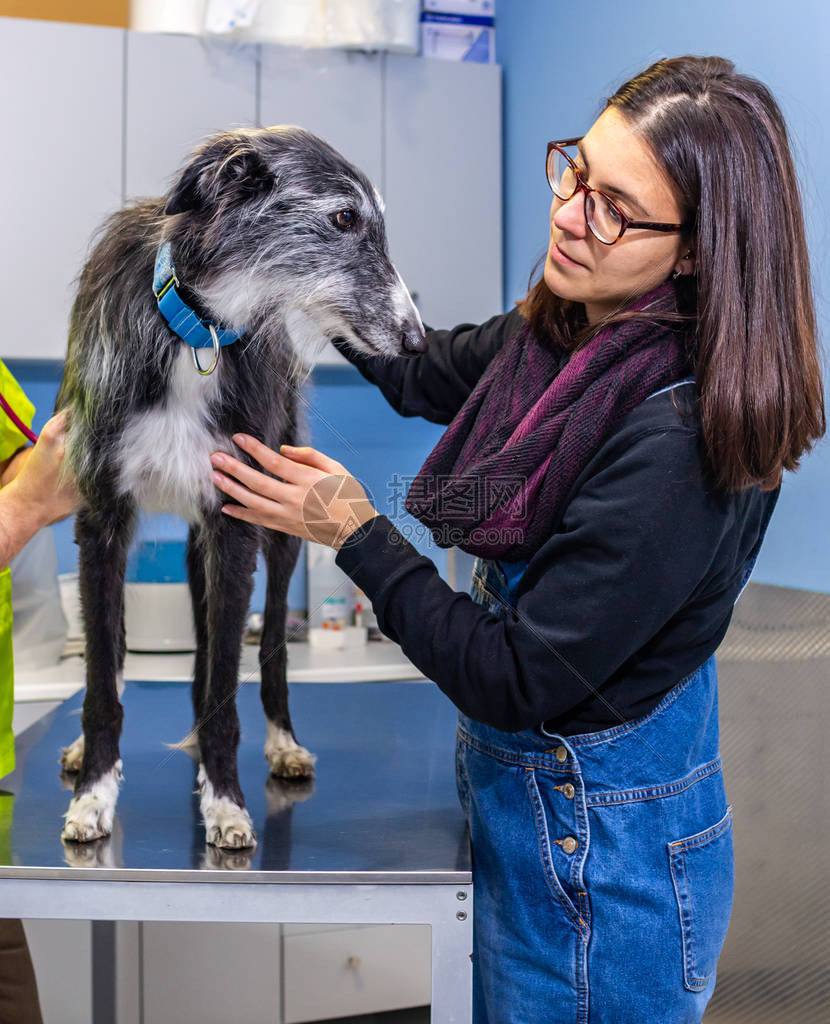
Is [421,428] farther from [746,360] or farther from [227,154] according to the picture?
[746,360]

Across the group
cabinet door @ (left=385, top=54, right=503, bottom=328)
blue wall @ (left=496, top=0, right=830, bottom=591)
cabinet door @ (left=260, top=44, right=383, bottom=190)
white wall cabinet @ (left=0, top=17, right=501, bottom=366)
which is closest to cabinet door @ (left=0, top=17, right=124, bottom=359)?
white wall cabinet @ (left=0, top=17, right=501, bottom=366)

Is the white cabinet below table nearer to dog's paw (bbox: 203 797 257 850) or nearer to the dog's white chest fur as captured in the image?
dog's paw (bbox: 203 797 257 850)

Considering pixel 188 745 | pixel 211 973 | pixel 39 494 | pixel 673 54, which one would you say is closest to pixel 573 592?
pixel 39 494

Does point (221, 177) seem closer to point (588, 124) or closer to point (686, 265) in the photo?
point (686, 265)

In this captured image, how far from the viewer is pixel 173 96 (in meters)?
2.63

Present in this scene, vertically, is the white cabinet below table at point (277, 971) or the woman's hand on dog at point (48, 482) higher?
the woman's hand on dog at point (48, 482)

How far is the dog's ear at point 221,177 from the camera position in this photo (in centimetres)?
103

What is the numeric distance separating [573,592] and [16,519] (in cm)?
71

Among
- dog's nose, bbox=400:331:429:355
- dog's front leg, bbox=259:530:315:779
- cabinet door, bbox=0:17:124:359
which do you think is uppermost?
cabinet door, bbox=0:17:124:359

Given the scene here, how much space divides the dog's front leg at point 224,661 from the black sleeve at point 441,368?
29 centimetres

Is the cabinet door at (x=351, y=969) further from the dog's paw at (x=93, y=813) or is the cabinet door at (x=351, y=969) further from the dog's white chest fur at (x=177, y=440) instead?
the dog's white chest fur at (x=177, y=440)

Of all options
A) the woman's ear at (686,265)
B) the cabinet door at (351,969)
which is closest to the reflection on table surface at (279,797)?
the woman's ear at (686,265)

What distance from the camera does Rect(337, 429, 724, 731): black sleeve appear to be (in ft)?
2.81

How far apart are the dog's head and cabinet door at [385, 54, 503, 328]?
5.61 ft
